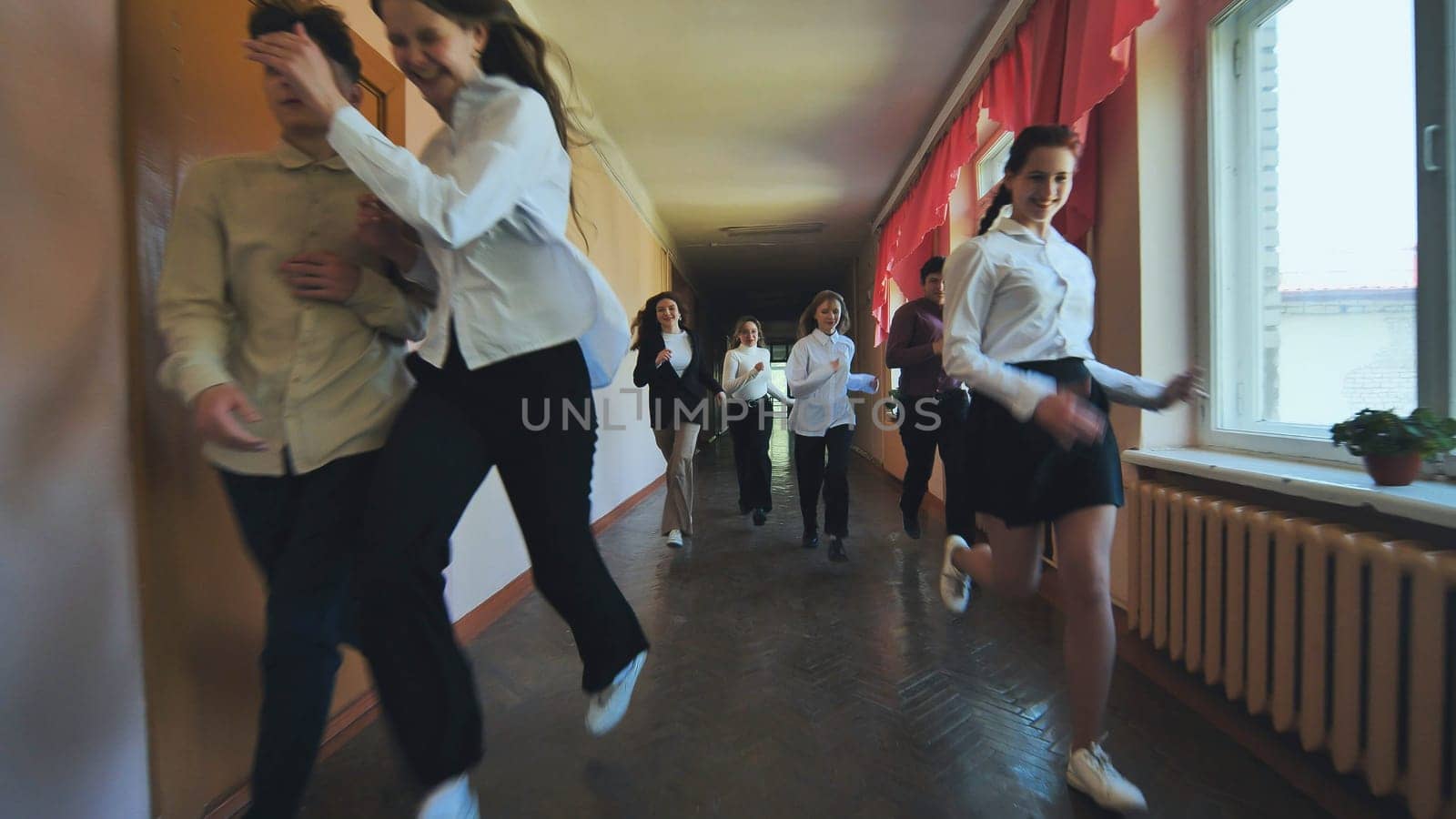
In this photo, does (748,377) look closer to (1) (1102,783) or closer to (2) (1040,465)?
(2) (1040,465)

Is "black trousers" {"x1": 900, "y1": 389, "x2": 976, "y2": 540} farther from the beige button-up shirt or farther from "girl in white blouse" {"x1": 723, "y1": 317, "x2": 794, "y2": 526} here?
the beige button-up shirt

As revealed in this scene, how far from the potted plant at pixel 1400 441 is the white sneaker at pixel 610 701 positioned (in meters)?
1.57

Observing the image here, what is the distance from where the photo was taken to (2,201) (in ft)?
3.08

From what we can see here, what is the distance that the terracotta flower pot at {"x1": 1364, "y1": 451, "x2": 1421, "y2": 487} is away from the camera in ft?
4.21

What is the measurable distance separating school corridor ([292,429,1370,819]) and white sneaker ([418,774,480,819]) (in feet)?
0.66

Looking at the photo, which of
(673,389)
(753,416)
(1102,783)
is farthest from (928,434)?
(1102,783)

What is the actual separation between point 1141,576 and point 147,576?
8.31 ft

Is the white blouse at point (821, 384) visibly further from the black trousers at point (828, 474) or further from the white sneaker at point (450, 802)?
the white sneaker at point (450, 802)

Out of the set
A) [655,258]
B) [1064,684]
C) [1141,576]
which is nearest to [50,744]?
[1064,684]

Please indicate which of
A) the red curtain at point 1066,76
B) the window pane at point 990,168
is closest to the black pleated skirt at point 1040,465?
the red curtain at point 1066,76

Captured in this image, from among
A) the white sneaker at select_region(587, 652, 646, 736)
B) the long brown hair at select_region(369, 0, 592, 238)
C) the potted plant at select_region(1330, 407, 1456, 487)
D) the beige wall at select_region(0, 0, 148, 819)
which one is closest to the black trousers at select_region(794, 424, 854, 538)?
the potted plant at select_region(1330, 407, 1456, 487)

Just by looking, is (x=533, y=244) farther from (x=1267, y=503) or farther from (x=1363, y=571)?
(x=1267, y=503)

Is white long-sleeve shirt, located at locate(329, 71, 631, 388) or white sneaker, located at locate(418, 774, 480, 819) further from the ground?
white long-sleeve shirt, located at locate(329, 71, 631, 388)

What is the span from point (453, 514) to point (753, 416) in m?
3.17
